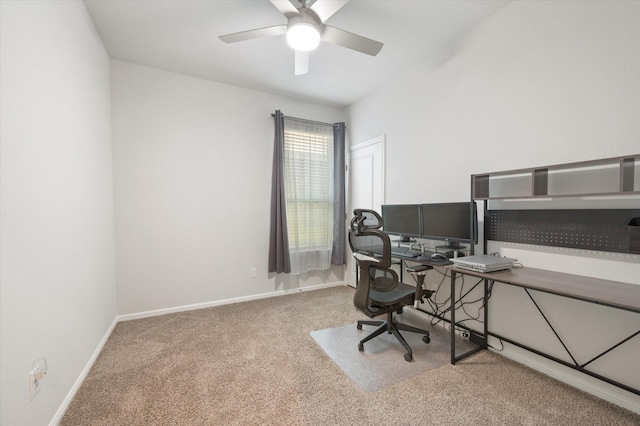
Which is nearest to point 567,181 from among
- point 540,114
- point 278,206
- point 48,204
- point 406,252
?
point 540,114

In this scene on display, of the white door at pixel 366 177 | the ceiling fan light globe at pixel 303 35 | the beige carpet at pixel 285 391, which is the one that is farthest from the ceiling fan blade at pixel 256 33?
the beige carpet at pixel 285 391

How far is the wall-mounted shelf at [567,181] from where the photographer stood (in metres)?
1.42

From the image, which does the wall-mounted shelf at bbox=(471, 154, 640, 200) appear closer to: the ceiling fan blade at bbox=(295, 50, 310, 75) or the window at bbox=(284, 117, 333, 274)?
the ceiling fan blade at bbox=(295, 50, 310, 75)

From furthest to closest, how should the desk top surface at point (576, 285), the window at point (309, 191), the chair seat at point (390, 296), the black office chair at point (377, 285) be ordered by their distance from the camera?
1. the window at point (309, 191)
2. the chair seat at point (390, 296)
3. the black office chair at point (377, 285)
4. the desk top surface at point (576, 285)

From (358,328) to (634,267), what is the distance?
1.96m

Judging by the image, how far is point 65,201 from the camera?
1.61m

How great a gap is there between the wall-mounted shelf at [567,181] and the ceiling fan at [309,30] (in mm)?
1431

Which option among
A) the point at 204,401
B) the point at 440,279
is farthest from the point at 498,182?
the point at 204,401

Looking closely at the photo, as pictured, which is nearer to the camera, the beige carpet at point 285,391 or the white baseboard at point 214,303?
the beige carpet at point 285,391

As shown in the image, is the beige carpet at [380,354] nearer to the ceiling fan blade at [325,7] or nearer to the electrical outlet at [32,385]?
the electrical outlet at [32,385]

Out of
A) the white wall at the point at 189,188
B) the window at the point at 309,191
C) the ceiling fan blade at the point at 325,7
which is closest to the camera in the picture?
the ceiling fan blade at the point at 325,7

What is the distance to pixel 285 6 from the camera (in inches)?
65.9

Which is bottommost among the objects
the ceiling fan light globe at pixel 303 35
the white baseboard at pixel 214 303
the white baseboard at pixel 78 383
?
the white baseboard at pixel 214 303

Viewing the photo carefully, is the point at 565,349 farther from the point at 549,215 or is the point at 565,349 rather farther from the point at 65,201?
the point at 65,201
